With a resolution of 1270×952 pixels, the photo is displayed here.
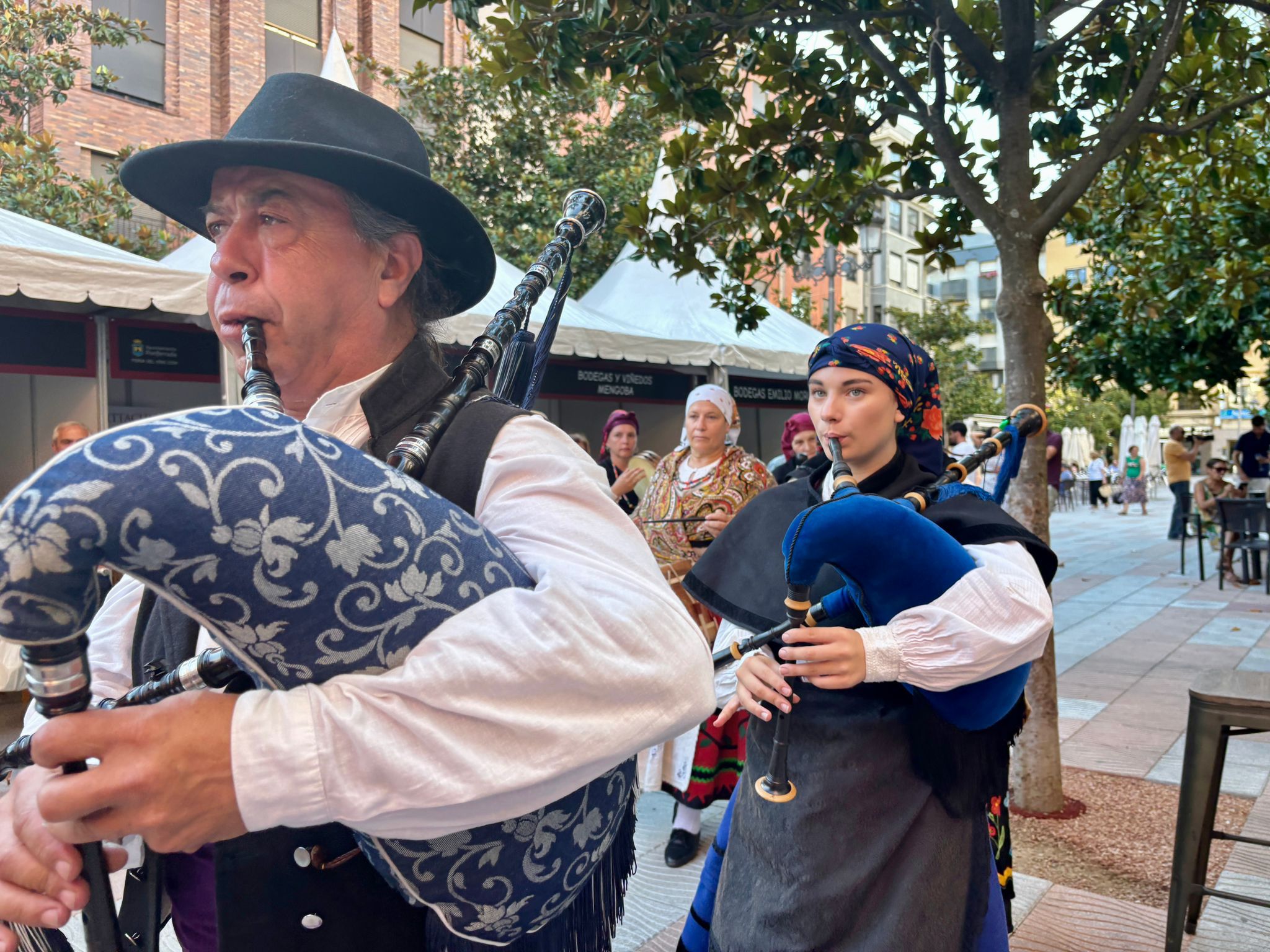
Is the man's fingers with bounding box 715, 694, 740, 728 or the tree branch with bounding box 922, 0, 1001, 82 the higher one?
the tree branch with bounding box 922, 0, 1001, 82

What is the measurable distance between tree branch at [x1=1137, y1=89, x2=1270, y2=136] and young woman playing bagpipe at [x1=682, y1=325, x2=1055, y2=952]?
111 inches

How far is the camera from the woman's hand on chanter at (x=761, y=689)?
77.3 inches

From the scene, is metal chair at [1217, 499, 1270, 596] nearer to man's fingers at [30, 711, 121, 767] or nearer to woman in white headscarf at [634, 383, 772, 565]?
woman in white headscarf at [634, 383, 772, 565]

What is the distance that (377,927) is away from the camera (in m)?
1.10

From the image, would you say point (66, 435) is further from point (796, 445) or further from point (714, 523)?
point (796, 445)

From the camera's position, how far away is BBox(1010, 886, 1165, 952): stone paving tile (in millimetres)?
3180

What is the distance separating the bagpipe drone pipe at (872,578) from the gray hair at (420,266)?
799 millimetres

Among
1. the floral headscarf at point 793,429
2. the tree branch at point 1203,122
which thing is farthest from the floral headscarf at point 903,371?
the floral headscarf at point 793,429

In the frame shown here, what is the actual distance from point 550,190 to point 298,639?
44.6ft

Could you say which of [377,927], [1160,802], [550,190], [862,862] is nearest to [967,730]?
[862,862]

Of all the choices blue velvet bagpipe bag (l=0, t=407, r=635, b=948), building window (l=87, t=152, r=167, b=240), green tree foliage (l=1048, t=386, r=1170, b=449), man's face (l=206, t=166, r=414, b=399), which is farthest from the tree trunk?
green tree foliage (l=1048, t=386, r=1170, b=449)

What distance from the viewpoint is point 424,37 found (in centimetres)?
1939

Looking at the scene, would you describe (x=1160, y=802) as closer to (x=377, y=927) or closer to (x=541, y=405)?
(x=377, y=927)

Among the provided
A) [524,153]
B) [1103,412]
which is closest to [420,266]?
[524,153]
